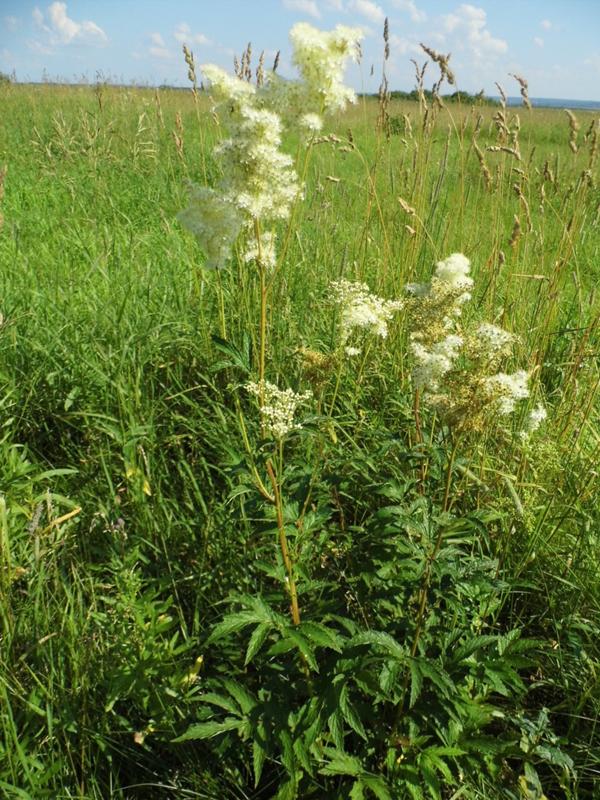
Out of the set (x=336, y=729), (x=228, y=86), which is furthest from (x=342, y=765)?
(x=228, y=86)

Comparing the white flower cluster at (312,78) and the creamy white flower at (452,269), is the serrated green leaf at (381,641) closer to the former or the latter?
the creamy white flower at (452,269)

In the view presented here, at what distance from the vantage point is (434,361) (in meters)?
1.61

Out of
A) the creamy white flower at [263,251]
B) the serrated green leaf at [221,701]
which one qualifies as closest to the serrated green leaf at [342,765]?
the serrated green leaf at [221,701]

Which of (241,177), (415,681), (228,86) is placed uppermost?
(228,86)

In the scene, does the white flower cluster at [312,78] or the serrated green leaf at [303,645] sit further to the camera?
the white flower cluster at [312,78]

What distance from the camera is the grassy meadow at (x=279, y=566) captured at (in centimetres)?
155

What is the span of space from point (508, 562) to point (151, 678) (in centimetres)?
139

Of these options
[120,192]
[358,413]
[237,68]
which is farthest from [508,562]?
[120,192]

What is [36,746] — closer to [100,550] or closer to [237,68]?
[100,550]

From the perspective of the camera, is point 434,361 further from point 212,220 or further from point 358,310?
point 212,220

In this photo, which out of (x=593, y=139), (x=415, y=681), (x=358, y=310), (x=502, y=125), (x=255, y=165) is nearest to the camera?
(x=415, y=681)

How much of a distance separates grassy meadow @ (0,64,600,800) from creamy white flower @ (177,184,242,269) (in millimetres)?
216

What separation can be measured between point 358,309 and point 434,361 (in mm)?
406

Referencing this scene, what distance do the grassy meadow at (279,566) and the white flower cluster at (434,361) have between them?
26 centimetres
